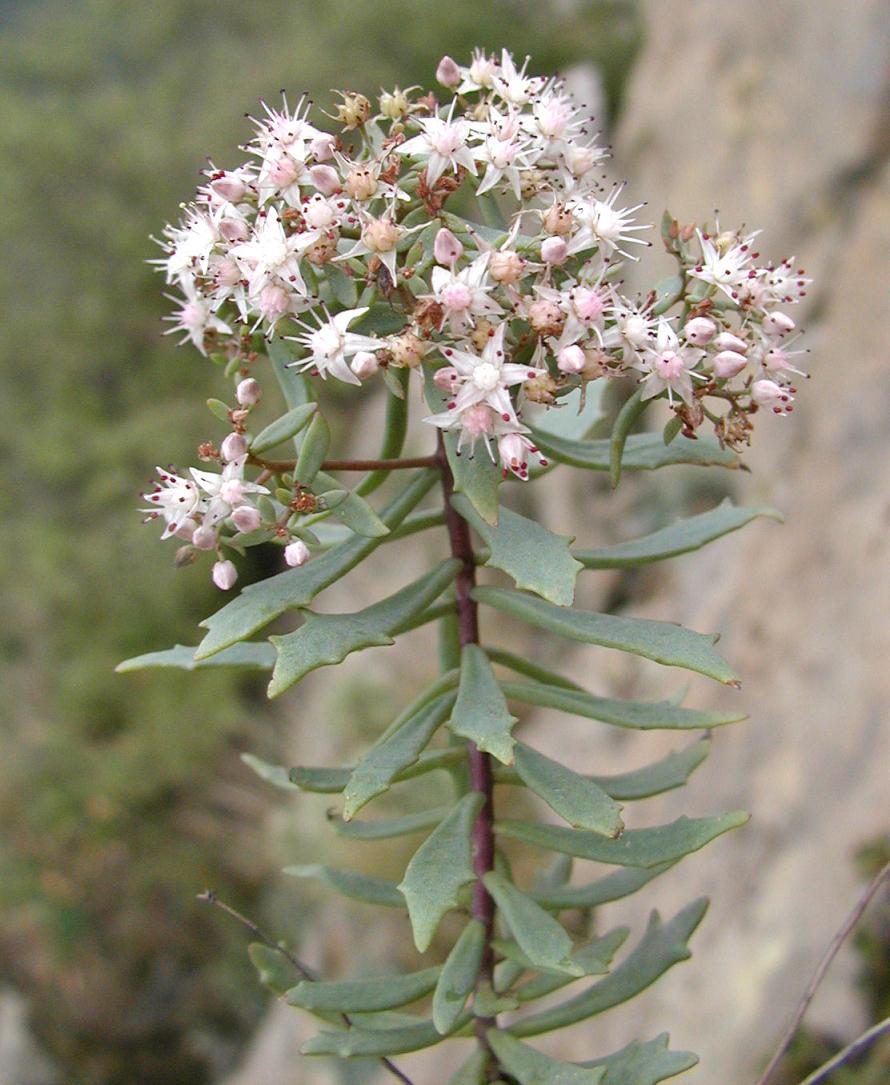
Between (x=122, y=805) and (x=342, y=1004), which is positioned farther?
(x=122, y=805)

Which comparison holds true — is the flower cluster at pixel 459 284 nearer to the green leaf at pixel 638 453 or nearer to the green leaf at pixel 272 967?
the green leaf at pixel 638 453

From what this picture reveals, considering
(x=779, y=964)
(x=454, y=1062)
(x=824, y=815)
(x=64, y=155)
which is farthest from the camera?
(x=64, y=155)

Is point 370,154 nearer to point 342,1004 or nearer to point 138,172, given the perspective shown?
point 342,1004

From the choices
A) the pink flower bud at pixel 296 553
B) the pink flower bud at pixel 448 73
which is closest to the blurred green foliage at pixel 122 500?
the pink flower bud at pixel 296 553

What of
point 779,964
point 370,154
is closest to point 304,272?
point 370,154

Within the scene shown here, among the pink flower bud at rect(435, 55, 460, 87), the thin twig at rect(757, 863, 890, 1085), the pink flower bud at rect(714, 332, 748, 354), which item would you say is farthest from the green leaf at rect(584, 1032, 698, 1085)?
the pink flower bud at rect(435, 55, 460, 87)

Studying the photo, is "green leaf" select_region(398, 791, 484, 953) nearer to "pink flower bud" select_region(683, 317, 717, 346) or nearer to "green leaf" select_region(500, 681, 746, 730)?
"green leaf" select_region(500, 681, 746, 730)

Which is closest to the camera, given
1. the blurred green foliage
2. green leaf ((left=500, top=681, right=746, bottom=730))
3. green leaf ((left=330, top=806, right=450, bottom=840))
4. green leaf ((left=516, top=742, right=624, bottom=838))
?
green leaf ((left=516, top=742, right=624, bottom=838))

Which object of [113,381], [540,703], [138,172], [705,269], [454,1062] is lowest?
[454,1062]
